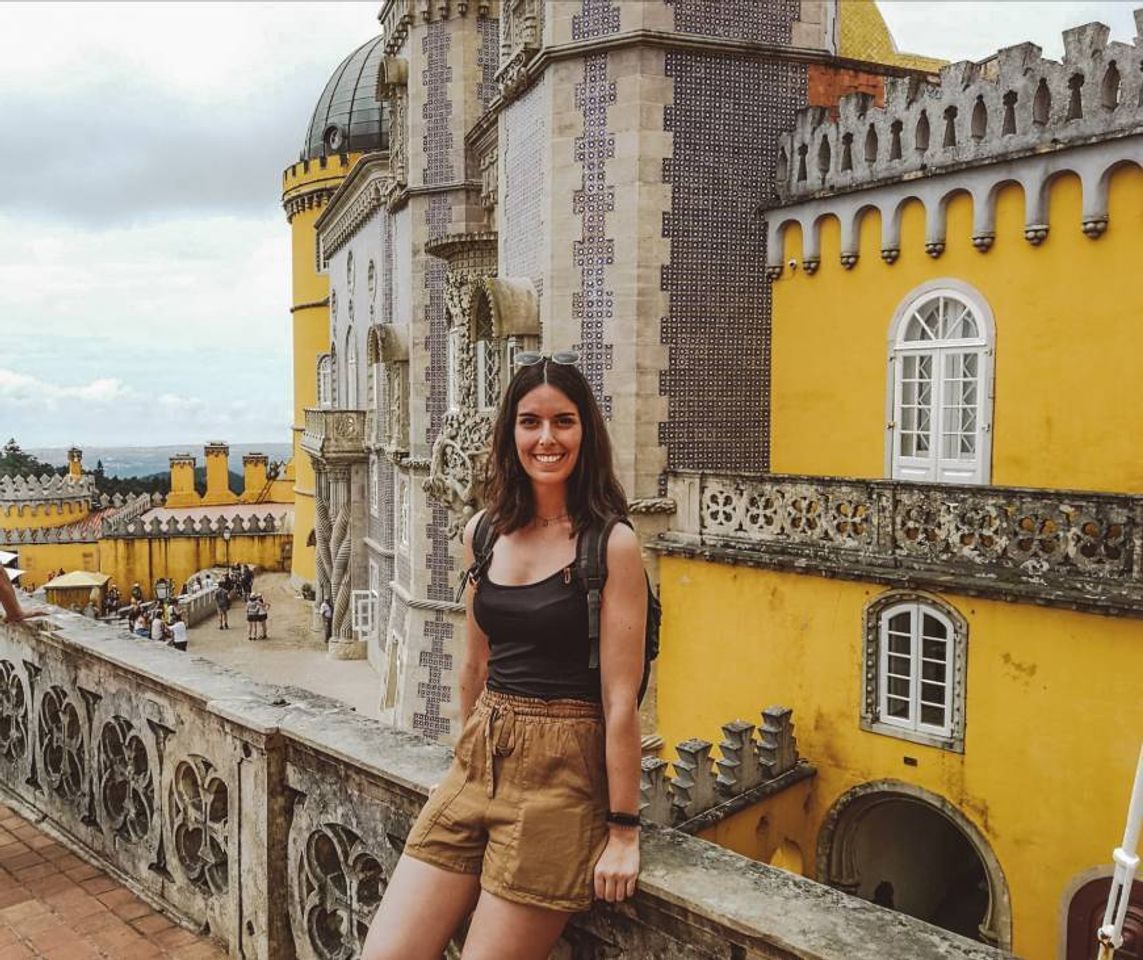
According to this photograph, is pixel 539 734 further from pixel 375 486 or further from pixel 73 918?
pixel 375 486

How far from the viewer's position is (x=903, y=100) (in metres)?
10.4

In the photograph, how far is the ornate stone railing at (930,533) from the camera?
7961 mm

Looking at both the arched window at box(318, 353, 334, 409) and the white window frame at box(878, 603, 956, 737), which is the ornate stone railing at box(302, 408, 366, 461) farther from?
the white window frame at box(878, 603, 956, 737)

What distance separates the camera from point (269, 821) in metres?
3.28

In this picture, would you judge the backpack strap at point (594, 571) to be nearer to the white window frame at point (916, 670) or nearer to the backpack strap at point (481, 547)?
the backpack strap at point (481, 547)

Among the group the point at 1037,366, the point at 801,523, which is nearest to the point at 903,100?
the point at 1037,366

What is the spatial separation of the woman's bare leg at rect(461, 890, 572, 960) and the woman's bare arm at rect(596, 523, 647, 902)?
6.2 inches

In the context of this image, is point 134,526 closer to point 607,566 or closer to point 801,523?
point 801,523

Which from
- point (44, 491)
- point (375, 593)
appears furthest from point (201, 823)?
point (44, 491)

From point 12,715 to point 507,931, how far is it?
13.0 feet

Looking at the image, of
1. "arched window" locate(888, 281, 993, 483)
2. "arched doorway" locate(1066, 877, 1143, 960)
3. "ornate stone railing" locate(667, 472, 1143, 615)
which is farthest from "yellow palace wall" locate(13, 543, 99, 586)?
"arched doorway" locate(1066, 877, 1143, 960)

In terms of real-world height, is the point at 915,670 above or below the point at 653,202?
below

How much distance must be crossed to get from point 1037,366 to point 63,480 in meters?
37.0

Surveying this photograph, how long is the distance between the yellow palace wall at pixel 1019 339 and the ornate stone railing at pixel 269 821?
8.15 metres
